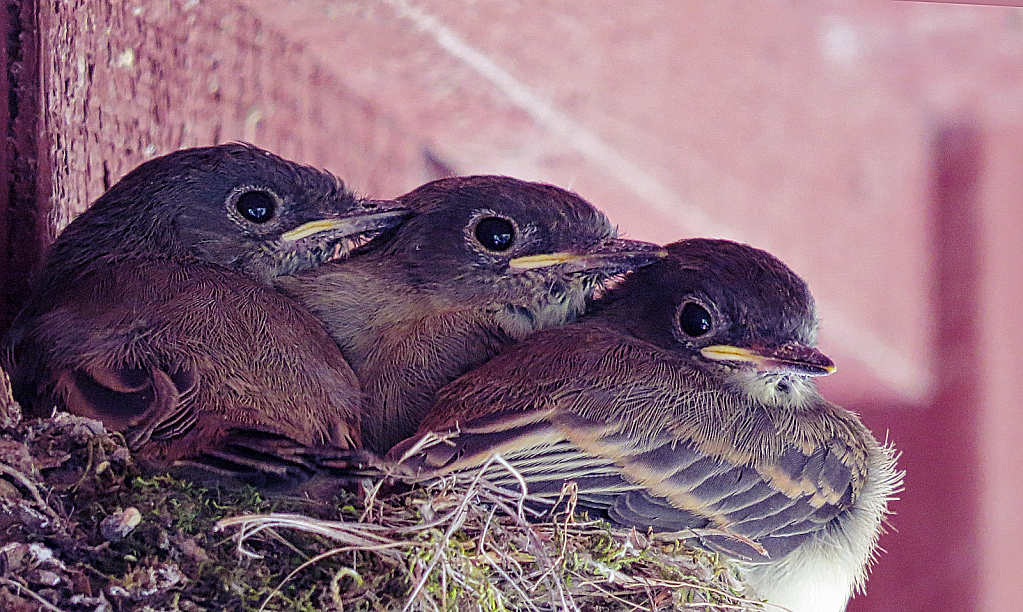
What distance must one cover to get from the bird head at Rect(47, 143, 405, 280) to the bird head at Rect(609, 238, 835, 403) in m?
0.58

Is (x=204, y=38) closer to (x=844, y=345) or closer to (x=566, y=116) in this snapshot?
(x=566, y=116)

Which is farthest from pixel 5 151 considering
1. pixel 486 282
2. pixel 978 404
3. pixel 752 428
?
pixel 978 404

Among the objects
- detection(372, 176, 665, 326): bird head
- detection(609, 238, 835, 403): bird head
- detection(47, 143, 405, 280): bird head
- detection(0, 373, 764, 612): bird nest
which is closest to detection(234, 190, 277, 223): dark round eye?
detection(47, 143, 405, 280): bird head

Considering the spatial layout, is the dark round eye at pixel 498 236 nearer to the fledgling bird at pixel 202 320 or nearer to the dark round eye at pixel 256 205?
the fledgling bird at pixel 202 320

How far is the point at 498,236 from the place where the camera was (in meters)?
1.99

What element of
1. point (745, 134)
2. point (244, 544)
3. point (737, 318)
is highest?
point (745, 134)

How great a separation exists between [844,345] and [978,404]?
0.51 m

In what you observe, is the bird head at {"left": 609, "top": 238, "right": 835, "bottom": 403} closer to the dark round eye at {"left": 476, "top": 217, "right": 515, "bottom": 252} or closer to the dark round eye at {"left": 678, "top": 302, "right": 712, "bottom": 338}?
the dark round eye at {"left": 678, "top": 302, "right": 712, "bottom": 338}

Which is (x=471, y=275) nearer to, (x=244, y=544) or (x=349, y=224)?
(x=349, y=224)

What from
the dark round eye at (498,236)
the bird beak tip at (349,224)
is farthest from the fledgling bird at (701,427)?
the bird beak tip at (349,224)

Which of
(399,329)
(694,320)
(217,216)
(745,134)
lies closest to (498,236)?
Answer: (399,329)

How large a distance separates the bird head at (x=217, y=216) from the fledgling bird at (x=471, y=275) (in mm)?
74

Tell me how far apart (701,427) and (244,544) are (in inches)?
29.0

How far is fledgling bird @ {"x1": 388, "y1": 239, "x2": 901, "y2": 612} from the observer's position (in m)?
1.62
